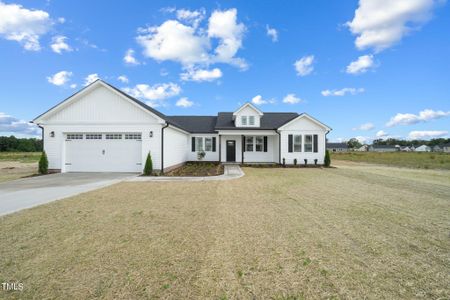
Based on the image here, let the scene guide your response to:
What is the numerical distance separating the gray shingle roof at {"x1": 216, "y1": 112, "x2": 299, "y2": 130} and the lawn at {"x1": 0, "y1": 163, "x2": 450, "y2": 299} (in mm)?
13543

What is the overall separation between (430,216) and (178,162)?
46.9 ft

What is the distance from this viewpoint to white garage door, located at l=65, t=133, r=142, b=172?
13.0 meters

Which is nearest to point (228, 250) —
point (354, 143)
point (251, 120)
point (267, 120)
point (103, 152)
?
point (103, 152)

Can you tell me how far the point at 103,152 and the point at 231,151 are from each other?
10.3 metres

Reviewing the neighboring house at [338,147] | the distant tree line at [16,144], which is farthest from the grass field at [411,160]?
the distant tree line at [16,144]

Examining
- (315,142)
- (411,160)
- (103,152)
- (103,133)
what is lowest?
(411,160)

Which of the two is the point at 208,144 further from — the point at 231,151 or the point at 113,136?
the point at 113,136

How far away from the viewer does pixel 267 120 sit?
68.3 ft

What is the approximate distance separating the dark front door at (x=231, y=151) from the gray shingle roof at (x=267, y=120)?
1.69m

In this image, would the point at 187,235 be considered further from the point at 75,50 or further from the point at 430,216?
the point at 75,50

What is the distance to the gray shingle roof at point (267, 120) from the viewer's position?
63.7 feet

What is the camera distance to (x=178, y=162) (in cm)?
1644

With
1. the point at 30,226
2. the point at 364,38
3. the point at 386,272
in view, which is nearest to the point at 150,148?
the point at 30,226

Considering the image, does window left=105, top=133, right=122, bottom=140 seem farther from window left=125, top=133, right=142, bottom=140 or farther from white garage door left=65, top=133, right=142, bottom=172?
window left=125, top=133, right=142, bottom=140
